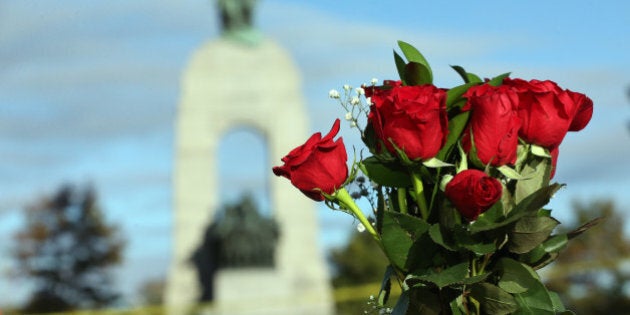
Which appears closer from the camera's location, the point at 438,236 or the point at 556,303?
the point at 438,236

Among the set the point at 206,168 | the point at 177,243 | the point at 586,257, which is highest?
the point at 206,168

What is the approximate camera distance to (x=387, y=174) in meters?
2.45

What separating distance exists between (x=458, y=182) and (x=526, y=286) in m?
0.28

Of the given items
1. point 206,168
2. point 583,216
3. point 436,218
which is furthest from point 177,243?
point 436,218

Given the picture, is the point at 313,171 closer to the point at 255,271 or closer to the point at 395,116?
the point at 395,116

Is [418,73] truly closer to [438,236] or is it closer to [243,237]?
[438,236]

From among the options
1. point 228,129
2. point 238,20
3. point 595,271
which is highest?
point 238,20

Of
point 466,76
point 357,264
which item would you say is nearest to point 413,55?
point 466,76

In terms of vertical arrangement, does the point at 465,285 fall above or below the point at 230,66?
below

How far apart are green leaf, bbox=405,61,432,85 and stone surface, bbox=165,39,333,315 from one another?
23.5m

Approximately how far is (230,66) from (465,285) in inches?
1042

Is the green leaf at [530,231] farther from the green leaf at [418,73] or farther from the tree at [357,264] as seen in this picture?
the tree at [357,264]

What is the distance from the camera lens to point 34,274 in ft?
107

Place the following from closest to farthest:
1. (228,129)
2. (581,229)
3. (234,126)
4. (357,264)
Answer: (581,229) → (228,129) → (234,126) → (357,264)
